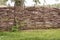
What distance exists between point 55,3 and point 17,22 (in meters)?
3.55

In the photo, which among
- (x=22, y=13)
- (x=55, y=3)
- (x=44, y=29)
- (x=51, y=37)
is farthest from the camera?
(x=55, y=3)

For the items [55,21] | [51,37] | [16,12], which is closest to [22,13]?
[16,12]

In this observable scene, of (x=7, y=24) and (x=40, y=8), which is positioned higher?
(x=40, y=8)

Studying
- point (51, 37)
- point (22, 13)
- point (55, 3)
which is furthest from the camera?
point (55, 3)

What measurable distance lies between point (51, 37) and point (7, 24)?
275 cm

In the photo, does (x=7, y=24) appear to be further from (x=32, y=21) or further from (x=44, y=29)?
(x=44, y=29)

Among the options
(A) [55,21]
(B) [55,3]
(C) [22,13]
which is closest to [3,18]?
(C) [22,13]

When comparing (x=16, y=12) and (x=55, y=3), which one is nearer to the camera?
(x=16, y=12)

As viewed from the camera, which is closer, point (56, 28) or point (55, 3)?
point (56, 28)

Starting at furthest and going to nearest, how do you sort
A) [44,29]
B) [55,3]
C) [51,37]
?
[55,3], [44,29], [51,37]

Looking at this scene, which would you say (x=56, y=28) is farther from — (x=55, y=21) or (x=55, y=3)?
(x=55, y=3)

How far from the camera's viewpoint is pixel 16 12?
31.2 ft

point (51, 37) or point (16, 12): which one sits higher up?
point (16, 12)

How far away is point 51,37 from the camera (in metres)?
7.30
